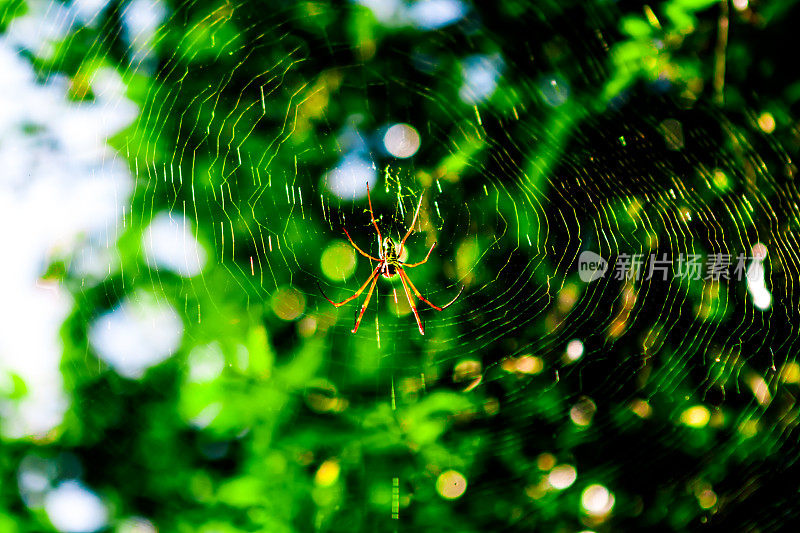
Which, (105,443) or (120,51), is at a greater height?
(120,51)

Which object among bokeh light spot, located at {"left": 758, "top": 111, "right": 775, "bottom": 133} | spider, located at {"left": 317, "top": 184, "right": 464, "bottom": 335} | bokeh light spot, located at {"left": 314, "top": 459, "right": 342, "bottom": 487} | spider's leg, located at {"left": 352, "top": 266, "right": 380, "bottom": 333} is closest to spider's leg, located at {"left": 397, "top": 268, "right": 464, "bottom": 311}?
spider, located at {"left": 317, "top": 184, "right": 464, "bottom": 335}

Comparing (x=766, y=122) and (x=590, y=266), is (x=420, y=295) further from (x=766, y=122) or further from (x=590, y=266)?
(x=766, y=122)

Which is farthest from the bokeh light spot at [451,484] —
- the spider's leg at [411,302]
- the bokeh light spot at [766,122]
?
the bokeh light spot at [766,122]

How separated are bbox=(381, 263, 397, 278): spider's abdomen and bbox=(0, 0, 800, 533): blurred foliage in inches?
13.0

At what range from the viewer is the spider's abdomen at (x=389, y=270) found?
218 cm

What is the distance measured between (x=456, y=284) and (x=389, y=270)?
1.21 feet

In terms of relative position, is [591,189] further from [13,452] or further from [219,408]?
[13,452]

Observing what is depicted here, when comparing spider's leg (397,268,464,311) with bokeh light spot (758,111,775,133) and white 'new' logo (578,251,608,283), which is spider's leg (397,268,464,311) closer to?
white 'new' logo (578,251,608,283)

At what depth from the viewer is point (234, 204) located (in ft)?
5.35

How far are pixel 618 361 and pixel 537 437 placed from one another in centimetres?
42

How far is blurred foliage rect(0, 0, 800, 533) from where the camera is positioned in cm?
127

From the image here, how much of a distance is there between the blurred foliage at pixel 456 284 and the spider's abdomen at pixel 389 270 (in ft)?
1.09

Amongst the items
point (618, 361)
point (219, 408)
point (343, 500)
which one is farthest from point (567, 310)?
point (219, 408)

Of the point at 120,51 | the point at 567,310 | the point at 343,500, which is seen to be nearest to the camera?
the point at 343,500
